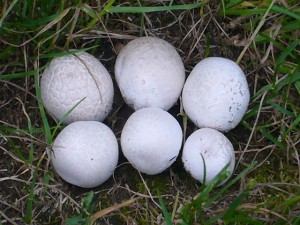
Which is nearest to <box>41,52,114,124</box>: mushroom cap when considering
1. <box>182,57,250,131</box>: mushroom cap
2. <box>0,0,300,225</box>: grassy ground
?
<box>0,0,300,225</box>: grassy ground

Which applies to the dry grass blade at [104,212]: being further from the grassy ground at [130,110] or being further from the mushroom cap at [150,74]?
the mushroom cap at [150,74]

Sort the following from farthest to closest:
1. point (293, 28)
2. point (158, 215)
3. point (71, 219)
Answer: point (293, 28), point (158, 215), point (71, 219)

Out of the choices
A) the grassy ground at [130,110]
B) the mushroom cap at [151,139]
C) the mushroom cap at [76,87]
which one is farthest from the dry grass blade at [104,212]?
the mushroom cap at [76,87]

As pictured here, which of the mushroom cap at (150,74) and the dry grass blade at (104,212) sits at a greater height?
the mushroom cap at (150,74)

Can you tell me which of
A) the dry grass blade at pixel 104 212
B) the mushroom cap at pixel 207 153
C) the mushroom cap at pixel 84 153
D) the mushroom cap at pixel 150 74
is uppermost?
the mushroom cap at pixel 150 74

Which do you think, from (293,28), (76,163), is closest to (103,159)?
(76,163)

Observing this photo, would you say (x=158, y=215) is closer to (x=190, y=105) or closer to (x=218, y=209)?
(x=218, y=209)

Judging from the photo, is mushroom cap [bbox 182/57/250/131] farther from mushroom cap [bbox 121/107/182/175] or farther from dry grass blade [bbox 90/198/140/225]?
dry grass blade [bbox 90/198/140/225]
